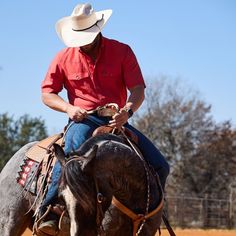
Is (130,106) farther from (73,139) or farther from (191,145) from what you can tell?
(191,145)

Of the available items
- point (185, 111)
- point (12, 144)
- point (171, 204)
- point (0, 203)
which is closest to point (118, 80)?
point (0, 203)

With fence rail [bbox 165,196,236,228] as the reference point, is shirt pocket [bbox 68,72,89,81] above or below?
above

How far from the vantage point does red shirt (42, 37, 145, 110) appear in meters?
8.71

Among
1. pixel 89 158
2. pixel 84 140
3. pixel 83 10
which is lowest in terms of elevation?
pixel 89 158

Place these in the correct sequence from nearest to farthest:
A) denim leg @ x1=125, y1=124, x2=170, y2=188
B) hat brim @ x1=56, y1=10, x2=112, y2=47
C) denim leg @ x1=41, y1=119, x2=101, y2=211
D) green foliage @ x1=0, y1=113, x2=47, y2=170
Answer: denim leg @ x1=41, y1=119, x2=101, y2=211 → denim leg @ x1=125, y1=124, x2=170, y2=188 → hat brim @ x1=56, y1=10, x2=112, y2=47 → green foliage @ x1=0, y1=113, x2=47, y2=170

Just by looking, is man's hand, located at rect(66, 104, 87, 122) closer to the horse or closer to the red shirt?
the red shirt

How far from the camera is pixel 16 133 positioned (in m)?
67.4

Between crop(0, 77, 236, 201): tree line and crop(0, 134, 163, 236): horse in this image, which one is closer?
crop(0, 134, 163, 236): horse

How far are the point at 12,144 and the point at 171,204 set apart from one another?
2633cm

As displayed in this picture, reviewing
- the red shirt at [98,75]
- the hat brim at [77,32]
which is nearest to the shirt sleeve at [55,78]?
the red shirt at [98,75]

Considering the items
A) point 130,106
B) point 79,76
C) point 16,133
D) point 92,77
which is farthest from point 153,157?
point 16,133

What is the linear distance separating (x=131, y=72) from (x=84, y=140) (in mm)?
1081

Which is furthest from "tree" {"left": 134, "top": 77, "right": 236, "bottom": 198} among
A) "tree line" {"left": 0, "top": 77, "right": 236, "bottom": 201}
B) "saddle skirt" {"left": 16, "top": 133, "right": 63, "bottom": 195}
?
"saddle skirt" {"left": 16, "top": 133, "right": 63, "bottom": 195}

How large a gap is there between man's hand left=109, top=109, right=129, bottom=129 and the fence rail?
1313 inches
